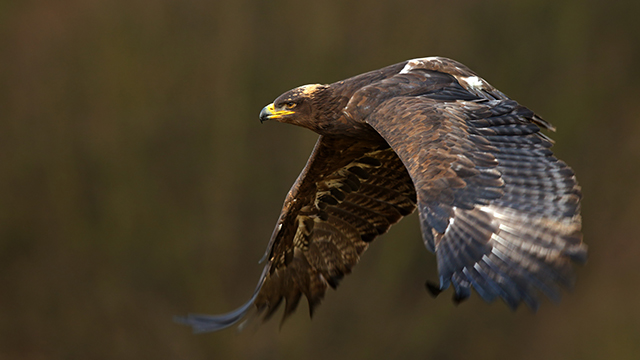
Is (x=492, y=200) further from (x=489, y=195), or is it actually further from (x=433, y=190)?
(x=433, y=190)

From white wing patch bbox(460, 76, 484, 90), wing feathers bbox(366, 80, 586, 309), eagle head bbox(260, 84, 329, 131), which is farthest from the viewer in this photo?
eagle head bbox(260, 84, 329, 131)

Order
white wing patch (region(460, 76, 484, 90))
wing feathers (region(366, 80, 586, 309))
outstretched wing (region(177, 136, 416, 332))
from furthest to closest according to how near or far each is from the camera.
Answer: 1. outstretched wing (region(177, 136, 416, 332))
2. white wing patch (region(460, 76, 484, 90))
3. wing feathers (region(366, 80, 586, 309))

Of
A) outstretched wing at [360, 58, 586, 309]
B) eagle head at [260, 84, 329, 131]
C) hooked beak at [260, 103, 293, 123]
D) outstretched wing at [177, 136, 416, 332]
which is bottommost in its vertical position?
outstretched wing at [177, 136, 416, 332]

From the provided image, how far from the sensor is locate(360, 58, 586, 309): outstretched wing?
3131 millimetres

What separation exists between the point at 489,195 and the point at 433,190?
249 millimetres

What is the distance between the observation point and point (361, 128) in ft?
14.1

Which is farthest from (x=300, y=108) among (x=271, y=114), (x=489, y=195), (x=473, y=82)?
(x=489, y=195)

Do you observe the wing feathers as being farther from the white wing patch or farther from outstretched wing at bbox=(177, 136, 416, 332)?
outstretched wing at bbox=(177, 136, 416, 332)

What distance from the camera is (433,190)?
3.37 m

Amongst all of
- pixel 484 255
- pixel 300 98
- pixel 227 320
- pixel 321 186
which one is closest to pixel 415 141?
pixel 484 255

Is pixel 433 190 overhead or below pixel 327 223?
overhead

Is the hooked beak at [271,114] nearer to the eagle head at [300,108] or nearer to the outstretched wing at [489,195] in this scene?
the eagle head at [300,108]

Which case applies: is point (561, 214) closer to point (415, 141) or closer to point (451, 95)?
point (415, 141)

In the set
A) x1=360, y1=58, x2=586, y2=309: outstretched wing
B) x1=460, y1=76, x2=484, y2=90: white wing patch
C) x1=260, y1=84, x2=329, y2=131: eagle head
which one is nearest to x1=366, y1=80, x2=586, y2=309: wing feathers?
x1=360, y1=58, x2=586, y2=309: outstretched wing
